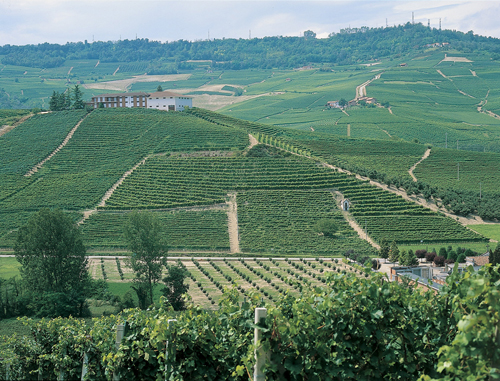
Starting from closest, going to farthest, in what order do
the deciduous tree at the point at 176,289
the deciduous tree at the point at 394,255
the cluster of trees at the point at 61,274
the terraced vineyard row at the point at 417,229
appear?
the cluster of trees at the point at 61,274 → the deciduous tree at the point at 176,289 → the deciduous tree at the point at 394,255 → the terraced vineyard row at the point at 417,229

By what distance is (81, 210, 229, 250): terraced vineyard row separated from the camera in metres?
50.5

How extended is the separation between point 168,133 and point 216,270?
41.9 meters

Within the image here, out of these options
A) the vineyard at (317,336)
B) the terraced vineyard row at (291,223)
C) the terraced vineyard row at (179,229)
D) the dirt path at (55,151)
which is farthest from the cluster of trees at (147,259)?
the dirt path at (55,151)

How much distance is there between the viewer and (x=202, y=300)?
1374 inches

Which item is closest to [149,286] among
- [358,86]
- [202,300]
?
[202,300]

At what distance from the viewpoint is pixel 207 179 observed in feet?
210

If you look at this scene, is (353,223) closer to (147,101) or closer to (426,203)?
(426,203)

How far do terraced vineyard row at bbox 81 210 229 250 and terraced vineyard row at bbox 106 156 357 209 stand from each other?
7.68ft

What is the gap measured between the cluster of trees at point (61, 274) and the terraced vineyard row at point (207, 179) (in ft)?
66.8

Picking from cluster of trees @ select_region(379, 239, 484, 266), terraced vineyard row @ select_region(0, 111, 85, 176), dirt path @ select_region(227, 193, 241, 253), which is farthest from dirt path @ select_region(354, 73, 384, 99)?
cluster of trees @ select_region(379, 239, 484, 266)

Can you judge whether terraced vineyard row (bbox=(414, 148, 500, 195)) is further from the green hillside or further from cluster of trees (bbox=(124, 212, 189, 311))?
cluster of trees (bbox=(124, 212, 189, 311))

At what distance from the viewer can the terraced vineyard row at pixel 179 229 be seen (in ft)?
166

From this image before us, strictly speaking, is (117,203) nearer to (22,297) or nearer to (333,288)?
(22,297)

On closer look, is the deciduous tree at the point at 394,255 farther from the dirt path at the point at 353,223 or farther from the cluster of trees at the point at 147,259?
the cluster of trees at the point at 147,259
